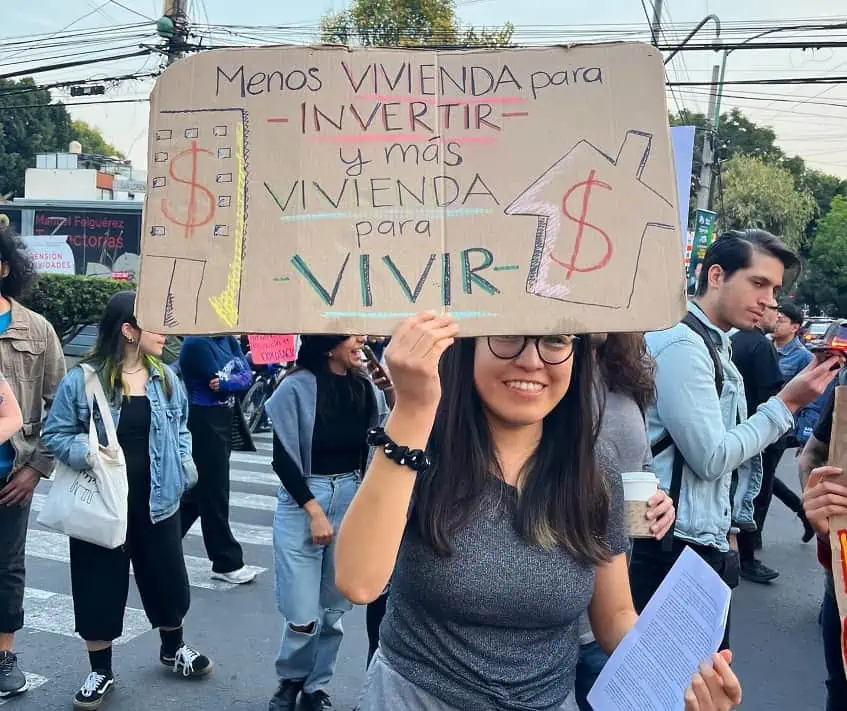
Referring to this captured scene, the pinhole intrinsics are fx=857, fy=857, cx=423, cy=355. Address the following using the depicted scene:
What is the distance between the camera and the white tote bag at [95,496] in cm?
376

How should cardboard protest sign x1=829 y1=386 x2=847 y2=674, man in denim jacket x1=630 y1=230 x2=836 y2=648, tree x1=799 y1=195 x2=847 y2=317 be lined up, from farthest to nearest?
tree x1=799 y1=195 x2=847 y2=317, man in denim jacket x1=630 y1=230 x2=836 y2=648, cardboard protest sign x1=829 y1=386 x2=847 y2=674

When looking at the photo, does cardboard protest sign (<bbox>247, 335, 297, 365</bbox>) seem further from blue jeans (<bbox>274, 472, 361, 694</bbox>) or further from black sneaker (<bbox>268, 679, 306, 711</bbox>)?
black sneaker (<bbox>268, 679, 306, 711</bbox>)

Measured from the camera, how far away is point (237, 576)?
18.6 feet

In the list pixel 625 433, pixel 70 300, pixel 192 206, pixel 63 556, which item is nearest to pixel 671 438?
pixel 625 433

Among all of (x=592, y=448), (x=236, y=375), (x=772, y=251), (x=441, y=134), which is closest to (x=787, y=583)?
(x=772, y=251)

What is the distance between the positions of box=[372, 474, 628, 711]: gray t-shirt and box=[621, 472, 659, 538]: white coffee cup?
0.68 m

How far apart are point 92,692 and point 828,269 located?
2105 inches

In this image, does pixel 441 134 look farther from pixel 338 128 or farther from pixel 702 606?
pixel 702 606

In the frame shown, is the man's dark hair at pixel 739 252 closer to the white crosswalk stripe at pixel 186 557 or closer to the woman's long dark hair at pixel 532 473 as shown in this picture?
the woman's long dark hair at pixel 532 473

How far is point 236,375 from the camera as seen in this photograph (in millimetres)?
5738

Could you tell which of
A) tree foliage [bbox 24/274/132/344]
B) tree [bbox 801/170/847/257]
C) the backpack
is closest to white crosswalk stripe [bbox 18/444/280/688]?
the backpack

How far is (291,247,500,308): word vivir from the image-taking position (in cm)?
165

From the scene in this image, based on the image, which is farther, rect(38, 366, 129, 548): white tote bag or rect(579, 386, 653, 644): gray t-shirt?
rect(38, 366, 129, 548): white tote bag

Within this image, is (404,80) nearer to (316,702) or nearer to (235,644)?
(316,702)
